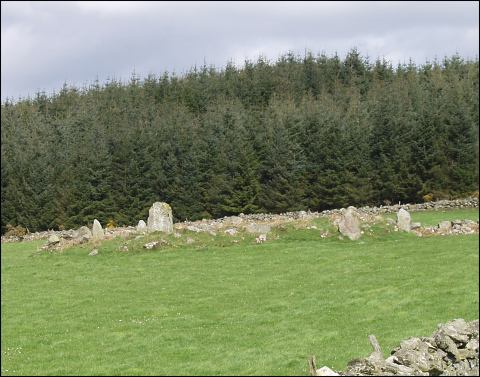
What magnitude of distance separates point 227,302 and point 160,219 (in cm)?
1130

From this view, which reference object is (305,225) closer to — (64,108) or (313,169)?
(313,169)

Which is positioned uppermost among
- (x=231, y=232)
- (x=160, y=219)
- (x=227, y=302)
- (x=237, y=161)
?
(x=237, y=161)

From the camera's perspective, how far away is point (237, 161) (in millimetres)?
39938

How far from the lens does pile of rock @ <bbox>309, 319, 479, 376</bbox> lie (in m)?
7.90

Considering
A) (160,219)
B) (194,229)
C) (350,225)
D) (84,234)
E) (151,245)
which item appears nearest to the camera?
(151,245)

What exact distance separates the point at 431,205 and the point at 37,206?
80.6 ft

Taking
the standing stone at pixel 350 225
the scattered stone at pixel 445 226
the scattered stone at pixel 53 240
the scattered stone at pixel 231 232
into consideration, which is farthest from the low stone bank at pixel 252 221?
the standing stone at pixel 350 225

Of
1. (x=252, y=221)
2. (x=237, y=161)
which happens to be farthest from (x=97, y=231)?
(x=237, y=161)

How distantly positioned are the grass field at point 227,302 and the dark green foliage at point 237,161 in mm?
7318

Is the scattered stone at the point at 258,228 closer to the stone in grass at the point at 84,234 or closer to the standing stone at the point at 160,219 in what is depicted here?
the standing stone at the point at 160,219

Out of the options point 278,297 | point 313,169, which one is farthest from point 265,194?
point 278,297

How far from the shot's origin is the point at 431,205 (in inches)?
1395

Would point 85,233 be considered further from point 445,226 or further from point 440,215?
point 440,215

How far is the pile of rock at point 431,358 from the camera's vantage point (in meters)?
7.90
